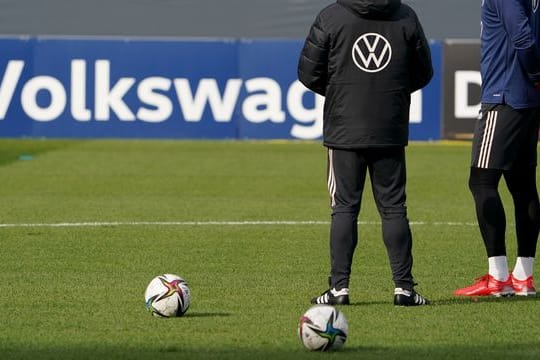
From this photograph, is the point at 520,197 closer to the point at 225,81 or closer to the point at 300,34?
the point at 225,81

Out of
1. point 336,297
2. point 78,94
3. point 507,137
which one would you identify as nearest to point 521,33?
point 507,137

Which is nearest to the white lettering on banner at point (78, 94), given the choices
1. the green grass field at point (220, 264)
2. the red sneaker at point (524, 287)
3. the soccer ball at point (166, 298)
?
the green grass field at point (220, 264)

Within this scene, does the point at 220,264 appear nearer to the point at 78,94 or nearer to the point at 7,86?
the point at 78,94

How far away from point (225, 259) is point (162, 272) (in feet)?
2.65

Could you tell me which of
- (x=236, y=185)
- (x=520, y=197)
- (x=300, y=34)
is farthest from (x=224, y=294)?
(x=300, y=34)

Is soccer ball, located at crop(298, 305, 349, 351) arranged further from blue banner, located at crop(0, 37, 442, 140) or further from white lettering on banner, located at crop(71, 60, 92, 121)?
white lettering on banner, located at crop(71, 60, 92, 121)

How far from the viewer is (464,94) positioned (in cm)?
2338

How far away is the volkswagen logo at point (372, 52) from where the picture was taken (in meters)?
8.59

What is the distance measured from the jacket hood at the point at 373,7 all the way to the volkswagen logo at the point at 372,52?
0.42 ft

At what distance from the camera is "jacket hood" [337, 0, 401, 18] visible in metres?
8.49

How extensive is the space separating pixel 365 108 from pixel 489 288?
4.90ft

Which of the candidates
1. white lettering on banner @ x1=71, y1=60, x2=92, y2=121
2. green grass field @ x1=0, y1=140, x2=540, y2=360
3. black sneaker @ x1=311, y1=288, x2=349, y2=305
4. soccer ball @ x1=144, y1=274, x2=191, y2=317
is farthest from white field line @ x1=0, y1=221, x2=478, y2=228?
white lettering on banner @ x1=71, y1=60, x2=92, y2=121

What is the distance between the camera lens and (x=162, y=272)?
10281mm

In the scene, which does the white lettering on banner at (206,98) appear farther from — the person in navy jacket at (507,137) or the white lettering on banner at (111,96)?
the person in navy jacket at (507,137)
